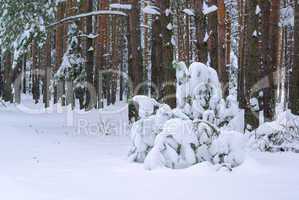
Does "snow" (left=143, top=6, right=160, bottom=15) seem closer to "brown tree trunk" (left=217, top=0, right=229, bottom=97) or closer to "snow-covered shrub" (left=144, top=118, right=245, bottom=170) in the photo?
"brown tree trunk" (left=217, top=0, right=229, bottom=97)

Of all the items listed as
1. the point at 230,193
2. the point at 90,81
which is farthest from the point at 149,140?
the point at 90,81

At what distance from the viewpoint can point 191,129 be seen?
285 inches

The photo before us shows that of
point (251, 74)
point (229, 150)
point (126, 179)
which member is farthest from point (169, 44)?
point (126, 179)

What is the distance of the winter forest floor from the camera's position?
577cm

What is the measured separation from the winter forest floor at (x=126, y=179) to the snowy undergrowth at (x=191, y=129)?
0.18 metres

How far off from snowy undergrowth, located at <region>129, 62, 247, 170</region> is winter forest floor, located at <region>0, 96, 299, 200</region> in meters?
0.18

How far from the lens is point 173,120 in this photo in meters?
7.17

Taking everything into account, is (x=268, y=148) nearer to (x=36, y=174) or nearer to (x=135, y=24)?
(x=36, y=174)

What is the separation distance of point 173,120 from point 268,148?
8.84 ft

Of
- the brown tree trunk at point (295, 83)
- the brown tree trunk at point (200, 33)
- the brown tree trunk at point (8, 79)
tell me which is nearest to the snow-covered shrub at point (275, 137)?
the brown tree trunk at point (295, 83)

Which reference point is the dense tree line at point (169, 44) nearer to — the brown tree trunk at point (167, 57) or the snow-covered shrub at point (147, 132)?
the brown tree trunk at point (167, 57)

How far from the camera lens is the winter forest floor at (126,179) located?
5766mm

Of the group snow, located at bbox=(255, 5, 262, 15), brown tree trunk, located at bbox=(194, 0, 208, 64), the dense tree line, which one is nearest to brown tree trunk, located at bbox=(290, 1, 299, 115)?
the dense tree line

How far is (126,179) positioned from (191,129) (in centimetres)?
122
